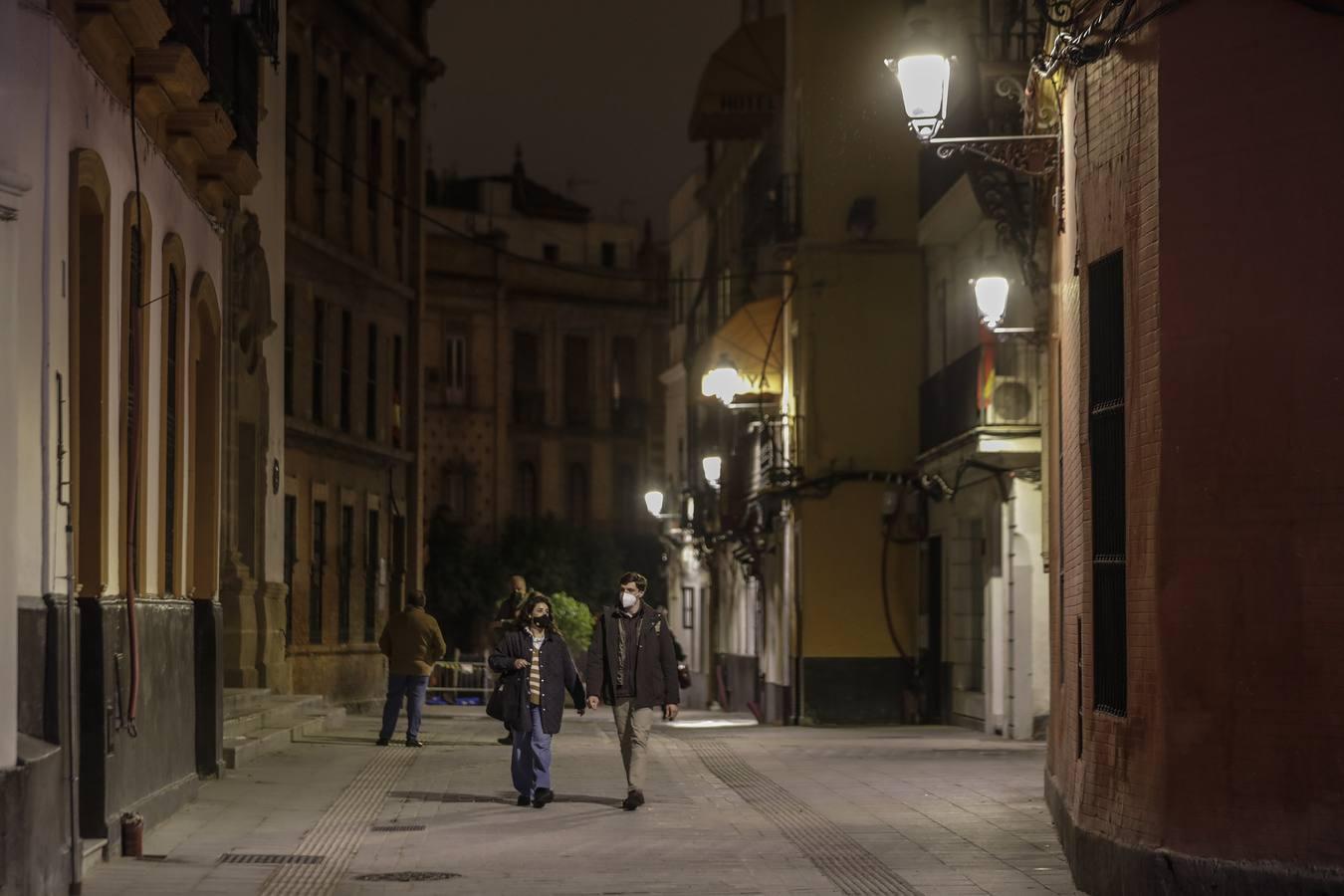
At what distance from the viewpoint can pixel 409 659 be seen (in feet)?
79.7

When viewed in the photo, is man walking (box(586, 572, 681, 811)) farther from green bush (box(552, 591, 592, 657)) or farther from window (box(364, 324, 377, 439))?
green bush (box(552, 591, 592, 657))

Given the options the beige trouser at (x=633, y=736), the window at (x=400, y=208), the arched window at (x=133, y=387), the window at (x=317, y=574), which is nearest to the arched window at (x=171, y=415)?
the arched window at (x=133, y=387)

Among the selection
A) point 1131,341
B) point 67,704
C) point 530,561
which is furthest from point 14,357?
point 530,561

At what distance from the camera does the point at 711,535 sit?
4231 cm

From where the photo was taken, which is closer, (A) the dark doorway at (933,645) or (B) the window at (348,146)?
(A) the dark doorway at (933,645)

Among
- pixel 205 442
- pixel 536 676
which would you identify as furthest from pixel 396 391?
pixel 536 676

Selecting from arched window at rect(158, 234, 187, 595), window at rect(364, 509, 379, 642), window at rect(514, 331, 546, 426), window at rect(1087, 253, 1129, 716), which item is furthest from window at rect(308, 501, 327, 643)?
window at rect(514, 331, 546, 426)

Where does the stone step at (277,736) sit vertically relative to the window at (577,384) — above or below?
below

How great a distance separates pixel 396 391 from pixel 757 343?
8071 millimetres

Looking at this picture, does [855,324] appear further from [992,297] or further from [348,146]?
[992,297]

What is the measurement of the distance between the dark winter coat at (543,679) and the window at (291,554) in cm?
1597

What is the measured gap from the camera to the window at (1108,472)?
1199cm

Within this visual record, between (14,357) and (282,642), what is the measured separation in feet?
60.4

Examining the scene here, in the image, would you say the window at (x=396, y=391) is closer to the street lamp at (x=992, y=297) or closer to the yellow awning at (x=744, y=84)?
the yellow awning at (x=744, y=84)
